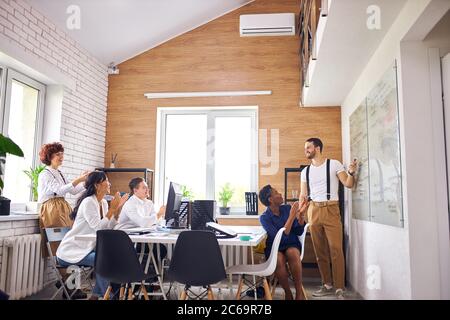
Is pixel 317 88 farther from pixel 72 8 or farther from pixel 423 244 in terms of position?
pixel 72 8

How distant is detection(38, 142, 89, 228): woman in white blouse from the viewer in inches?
Answer: 155

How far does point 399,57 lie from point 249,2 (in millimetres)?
3335

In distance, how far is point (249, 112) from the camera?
18.7ft

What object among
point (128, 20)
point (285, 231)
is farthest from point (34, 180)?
point (285, 231)

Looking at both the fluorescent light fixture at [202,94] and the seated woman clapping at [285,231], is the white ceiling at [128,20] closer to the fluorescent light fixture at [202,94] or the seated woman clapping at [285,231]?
the fluorescent light fixture at [202,94]

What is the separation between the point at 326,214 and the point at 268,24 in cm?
269

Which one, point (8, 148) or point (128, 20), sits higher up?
point (128, 20)

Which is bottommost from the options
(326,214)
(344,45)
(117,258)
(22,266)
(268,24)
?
(22,266)

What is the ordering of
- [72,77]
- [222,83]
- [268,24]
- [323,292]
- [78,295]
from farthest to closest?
[222,83] → [268,24] → [72,77] → [323,292] → [78,295]

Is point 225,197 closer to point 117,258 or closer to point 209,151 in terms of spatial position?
point 209,151

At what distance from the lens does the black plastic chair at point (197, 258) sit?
2.65 metres

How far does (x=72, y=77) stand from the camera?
4.79m

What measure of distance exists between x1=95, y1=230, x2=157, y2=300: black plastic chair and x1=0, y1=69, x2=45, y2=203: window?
1.80m

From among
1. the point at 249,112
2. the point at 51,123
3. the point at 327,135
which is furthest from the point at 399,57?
the point at 51,123
